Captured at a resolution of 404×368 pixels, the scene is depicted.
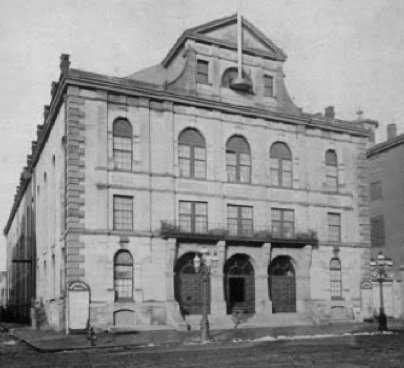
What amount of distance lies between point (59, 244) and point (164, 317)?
24.4ft

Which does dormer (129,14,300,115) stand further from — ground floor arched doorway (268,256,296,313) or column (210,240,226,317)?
ground floor arched doorway (268,256,296,313)

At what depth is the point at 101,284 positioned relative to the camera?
34.3 metres

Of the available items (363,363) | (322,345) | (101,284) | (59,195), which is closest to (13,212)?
(59,195)

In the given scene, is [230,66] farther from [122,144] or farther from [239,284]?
[239,284]

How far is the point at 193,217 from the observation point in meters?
38.0

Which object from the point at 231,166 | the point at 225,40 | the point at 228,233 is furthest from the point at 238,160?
the point at 225,40

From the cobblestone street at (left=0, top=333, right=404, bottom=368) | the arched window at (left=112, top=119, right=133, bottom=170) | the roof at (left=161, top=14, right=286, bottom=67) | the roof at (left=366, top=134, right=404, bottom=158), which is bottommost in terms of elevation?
the cobblestone street at (left=0, top=333, right=404, bottom=368)

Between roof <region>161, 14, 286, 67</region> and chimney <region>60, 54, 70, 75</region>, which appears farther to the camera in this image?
roof <region>161, 14, 286, 67</region>

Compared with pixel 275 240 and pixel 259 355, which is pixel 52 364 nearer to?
pixel 259 355

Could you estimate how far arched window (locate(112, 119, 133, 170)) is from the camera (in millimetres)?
36312

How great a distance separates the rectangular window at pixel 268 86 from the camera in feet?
138

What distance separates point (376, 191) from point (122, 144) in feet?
79.1

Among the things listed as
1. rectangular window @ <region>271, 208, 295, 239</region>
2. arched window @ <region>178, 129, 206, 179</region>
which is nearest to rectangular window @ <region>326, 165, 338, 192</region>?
rectangular window @ <region>271, 208, 295, 239</region>

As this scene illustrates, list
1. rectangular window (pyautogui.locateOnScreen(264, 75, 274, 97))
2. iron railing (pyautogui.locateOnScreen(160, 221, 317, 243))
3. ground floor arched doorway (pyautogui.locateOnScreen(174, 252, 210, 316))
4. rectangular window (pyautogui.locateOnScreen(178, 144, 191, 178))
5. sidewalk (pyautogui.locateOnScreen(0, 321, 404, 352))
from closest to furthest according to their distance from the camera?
sidewalk (pyautogui.locateOnScreen(0, 321, 404, 352)) < iron railing (pyautogui.locateOnScreen(160, 221, 317, 243)) < ground floor arched doorway (pyautogui.locateOnScreen(174, 252, 210, 316)) < rectangular window (pyautogui.locateOnScreen(178, 144, 191, 178)) < rectangular window (pyautogui.locateOnScreen(264, 75, 274, 97))
